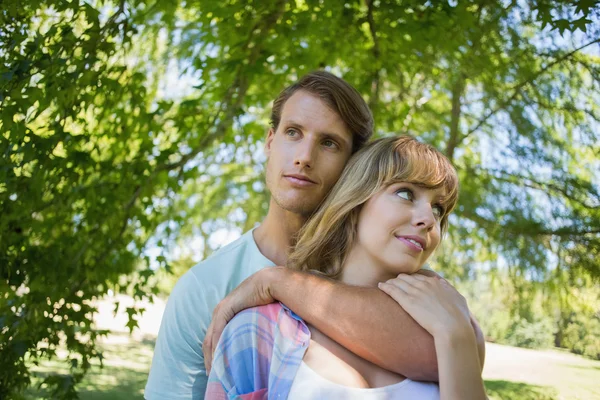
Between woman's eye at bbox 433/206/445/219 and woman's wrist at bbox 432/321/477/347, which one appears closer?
woman's wrist at bbox 432/321/477/347

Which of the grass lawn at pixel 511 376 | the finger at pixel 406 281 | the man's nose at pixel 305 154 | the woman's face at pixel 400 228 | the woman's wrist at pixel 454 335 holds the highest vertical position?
the man's nose at pixel 305 154

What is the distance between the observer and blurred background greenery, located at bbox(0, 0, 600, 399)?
2.86 m

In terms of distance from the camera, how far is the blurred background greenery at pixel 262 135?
9.38 feet

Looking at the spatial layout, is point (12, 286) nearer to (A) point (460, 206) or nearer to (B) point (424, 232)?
(B) point (424, 232)

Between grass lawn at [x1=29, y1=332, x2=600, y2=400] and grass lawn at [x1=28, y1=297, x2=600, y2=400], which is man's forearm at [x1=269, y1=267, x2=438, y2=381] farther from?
grass lawn at [x1=29, y1=332, x2=600, y2=400]

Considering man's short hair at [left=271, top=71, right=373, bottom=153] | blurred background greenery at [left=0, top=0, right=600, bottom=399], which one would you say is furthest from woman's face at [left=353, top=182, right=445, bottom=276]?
blurred background greenery at [left=0, top=0, right=600, bottom=399]

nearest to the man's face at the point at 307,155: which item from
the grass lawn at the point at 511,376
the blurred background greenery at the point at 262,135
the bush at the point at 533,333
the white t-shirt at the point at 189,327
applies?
the white t-shirt at the point at 189,327

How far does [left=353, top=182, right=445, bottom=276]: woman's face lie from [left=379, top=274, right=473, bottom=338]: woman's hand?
49 mm

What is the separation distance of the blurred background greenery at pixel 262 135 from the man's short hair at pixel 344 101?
1.07 meters

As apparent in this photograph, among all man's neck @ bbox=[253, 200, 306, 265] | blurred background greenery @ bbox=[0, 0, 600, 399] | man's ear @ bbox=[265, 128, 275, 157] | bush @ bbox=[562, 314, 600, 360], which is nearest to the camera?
man's neck @ bbox=[253, 200, 306, 265]

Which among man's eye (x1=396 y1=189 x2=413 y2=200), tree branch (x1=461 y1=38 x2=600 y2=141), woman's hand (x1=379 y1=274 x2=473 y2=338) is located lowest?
woman's hand (x1=379 y1=274 x2=473 y2=338)

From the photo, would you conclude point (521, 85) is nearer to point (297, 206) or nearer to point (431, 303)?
point (297, 206)

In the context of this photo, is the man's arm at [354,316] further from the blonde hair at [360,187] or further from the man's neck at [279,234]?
the man's neck at [279,234]

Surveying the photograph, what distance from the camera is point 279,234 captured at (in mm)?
2158
